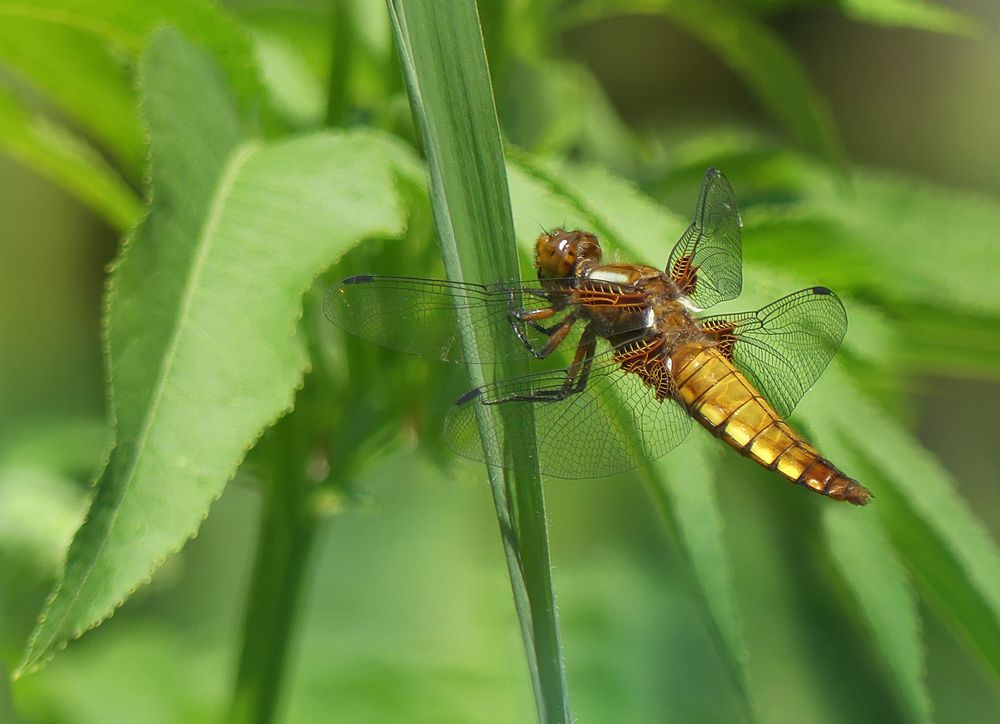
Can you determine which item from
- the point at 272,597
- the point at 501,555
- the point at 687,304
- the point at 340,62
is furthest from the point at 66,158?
the point at 501,555

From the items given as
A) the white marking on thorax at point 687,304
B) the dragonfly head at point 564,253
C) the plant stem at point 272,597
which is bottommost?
the plant stem at point 272,597

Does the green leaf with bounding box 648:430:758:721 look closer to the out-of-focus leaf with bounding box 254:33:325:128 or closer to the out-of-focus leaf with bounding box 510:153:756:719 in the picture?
the out-of-focus leaf with bounding box 510:153:756:719

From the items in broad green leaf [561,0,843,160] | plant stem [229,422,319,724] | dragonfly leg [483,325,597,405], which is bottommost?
plant stem [229,422,319,724]

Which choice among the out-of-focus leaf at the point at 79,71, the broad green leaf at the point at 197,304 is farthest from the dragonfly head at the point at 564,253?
the out-of-focus leaf at the point at 79,71

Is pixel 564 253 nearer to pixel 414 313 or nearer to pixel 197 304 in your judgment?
pixel 414 313

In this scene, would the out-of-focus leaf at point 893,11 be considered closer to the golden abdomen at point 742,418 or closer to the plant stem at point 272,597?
the golden abdomen at point 742,418

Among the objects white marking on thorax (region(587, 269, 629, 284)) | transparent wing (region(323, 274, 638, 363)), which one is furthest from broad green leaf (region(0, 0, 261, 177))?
white marking on thorax (region(587, 269, 629, 284))

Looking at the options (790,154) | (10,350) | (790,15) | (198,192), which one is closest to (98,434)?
(198,192)
